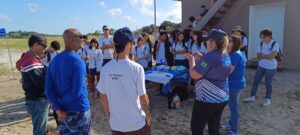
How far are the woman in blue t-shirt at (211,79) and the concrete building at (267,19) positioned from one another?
8184 millimetres

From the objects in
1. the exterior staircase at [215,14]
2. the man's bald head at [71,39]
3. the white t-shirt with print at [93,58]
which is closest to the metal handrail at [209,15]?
the exterior staircase at [215,14]

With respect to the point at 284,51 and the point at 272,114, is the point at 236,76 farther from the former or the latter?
the point at 284,51

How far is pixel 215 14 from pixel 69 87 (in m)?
10.5

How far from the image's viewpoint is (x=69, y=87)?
10.6 feet

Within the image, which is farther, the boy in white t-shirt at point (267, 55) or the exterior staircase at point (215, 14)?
the exterior staircase at point (215, 14)

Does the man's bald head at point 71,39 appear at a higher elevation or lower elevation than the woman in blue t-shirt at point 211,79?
higher

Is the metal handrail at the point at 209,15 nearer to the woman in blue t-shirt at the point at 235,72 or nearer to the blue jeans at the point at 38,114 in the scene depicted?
the woman in blue t-shirt at the point at 235,72

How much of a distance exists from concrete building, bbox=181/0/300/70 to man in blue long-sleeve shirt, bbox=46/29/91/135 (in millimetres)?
9541

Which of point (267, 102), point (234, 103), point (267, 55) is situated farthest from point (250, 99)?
point (234, 103)

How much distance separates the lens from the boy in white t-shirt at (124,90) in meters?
2.77

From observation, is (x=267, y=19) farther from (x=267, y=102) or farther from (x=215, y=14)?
(x=267, y=102)

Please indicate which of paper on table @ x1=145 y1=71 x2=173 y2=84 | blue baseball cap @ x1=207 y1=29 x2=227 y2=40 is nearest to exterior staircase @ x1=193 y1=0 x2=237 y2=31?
paper on table @ x1=145 y1=71 x2=173 y2=84

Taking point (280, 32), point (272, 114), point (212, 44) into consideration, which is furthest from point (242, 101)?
point (280, 32)

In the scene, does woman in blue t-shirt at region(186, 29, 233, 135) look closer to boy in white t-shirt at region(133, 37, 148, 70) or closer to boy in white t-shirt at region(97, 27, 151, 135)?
boy in white t-shirt at region(97, 27, 151, 135)
